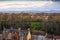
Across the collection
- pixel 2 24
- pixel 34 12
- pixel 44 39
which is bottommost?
pixel 44 39

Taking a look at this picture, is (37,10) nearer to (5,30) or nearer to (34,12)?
(34,12)

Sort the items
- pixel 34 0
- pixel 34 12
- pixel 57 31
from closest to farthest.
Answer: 1. pixel 34 12
2. pixel 57 31
3. pixel 34 0

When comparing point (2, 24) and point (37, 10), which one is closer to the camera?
point (37, 10)

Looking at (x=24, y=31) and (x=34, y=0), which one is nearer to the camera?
(x=24, y=31)

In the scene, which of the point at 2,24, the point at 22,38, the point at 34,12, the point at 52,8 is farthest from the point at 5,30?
the point at 52,8

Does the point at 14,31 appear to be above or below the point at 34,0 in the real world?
below

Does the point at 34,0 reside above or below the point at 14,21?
above

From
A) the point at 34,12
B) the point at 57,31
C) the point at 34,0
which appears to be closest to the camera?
the point at 34,12

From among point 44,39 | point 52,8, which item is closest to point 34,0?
point 52,8

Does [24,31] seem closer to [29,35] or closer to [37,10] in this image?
[29,35]
